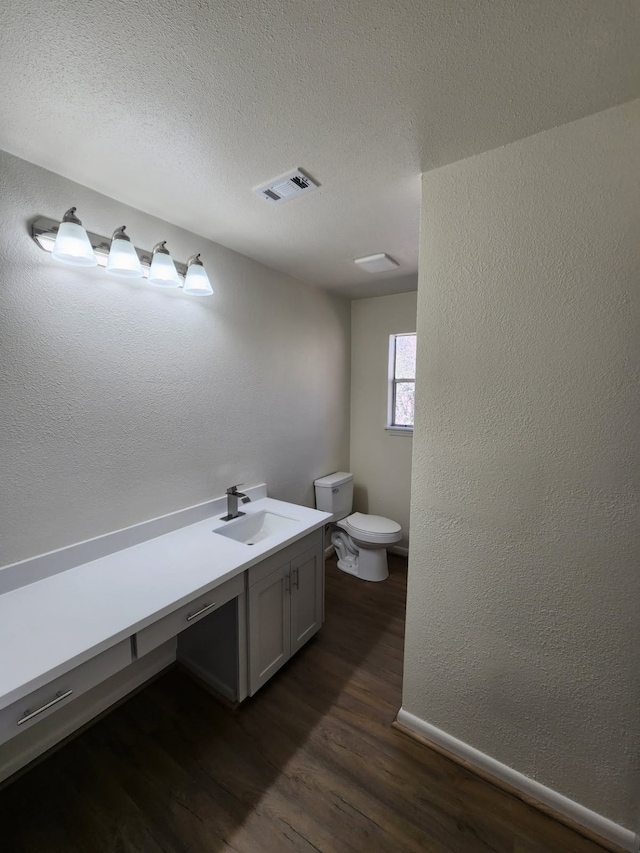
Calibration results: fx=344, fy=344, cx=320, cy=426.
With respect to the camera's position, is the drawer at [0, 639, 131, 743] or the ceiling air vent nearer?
the drawer at [0, 639, 131, 743]

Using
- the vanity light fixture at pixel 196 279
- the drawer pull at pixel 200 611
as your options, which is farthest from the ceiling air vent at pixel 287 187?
the drawer pull at pixel 200 611

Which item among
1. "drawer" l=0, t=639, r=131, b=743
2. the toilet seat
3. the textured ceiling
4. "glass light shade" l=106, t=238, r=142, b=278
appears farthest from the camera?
Result: the toilet seat

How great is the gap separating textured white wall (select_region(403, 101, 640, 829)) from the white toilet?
1.23 meters

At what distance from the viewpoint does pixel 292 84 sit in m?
0.95

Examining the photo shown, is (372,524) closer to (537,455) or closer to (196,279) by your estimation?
(537,455)

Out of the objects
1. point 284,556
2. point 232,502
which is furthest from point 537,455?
point 232,502

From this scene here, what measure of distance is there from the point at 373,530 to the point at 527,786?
60.3 inches

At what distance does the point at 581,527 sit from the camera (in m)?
1.14

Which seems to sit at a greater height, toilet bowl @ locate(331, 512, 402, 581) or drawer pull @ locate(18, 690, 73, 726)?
drawer pull @ locate(18, 690, 73, 726)

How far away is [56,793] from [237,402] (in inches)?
71.5

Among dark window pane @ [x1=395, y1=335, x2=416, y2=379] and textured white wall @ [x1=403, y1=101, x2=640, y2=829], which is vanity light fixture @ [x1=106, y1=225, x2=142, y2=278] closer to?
textured white wall @ [x1=403, y1=101, x2=640, y2=829]

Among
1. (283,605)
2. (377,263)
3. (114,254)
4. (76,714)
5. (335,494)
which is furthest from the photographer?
(335,494)

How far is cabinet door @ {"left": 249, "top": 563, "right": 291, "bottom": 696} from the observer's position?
1.62 metres

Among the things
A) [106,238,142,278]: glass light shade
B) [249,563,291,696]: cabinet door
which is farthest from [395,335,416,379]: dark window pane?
[106,238,142,278]: glass light shade
